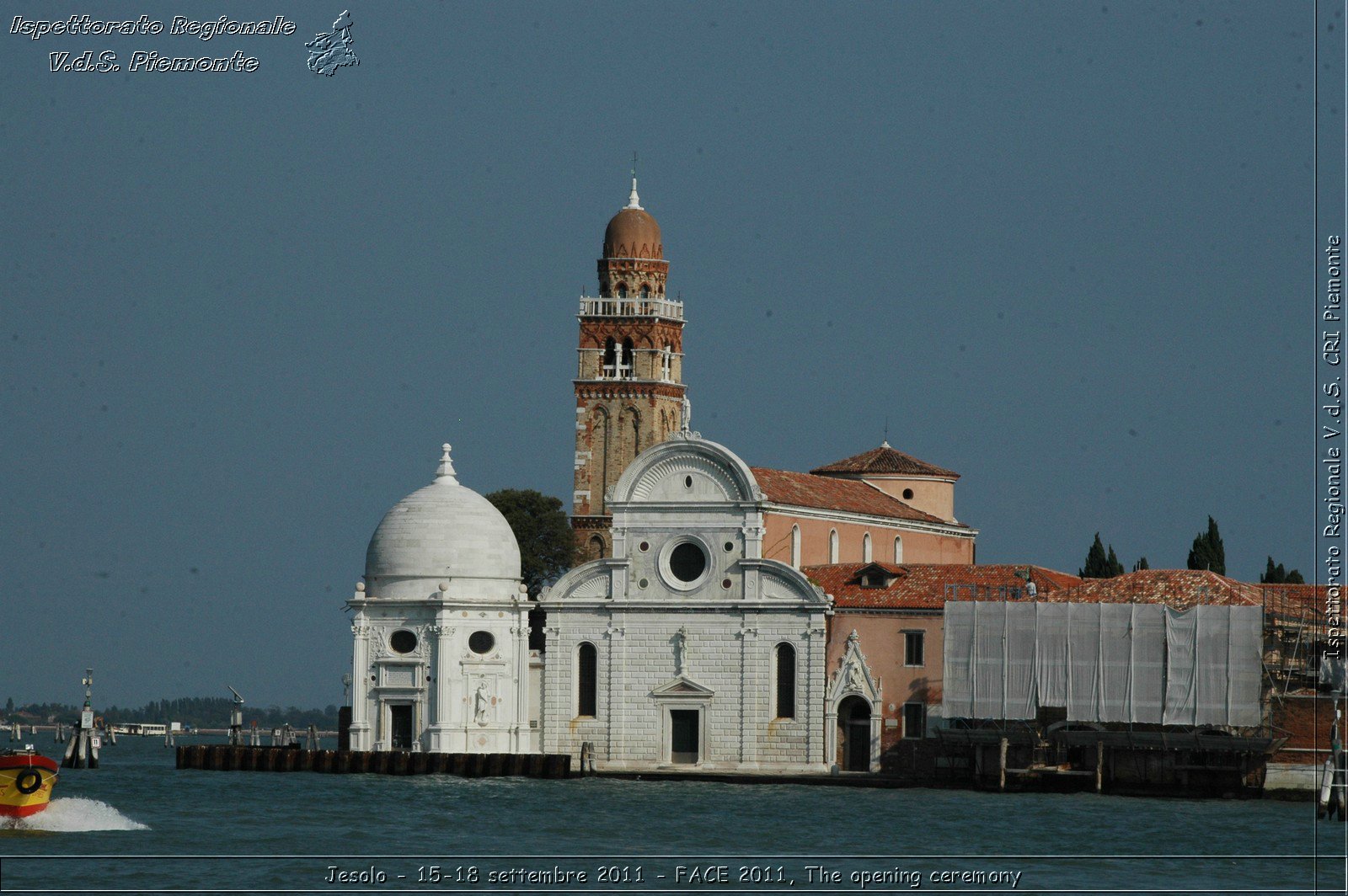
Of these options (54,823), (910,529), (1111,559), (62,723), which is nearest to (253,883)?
(54,823)

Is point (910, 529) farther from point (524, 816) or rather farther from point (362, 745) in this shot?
point (524, 816)

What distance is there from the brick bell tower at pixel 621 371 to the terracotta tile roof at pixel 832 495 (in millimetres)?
5988

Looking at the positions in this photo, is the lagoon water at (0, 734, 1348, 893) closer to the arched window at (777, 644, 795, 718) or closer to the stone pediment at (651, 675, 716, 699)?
the arched window at (777, 644, 795, 718)

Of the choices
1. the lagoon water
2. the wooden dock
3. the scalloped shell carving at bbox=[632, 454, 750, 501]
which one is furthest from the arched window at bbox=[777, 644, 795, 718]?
the wooden dock

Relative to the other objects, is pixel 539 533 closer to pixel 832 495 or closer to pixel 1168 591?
pixel 832 495

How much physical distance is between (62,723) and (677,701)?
8997 cm

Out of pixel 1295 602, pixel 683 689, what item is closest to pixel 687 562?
Result: pixel 683 689

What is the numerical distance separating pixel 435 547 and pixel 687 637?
257 inches

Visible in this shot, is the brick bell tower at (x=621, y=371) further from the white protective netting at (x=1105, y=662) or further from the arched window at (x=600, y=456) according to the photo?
the white protective netting at (x=1105, y=662)

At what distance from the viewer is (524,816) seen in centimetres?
4969

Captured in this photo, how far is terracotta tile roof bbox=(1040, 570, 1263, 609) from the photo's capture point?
58125 millimetres

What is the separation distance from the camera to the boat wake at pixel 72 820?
45.8 meters

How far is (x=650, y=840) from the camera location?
45375 millimetres

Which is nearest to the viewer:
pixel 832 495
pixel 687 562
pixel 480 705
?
pixel 687 562
